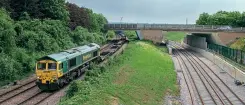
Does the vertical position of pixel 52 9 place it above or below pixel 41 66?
above

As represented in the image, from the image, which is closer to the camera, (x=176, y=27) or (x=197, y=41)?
(x=176, y=27)

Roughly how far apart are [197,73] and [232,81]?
8285 mm

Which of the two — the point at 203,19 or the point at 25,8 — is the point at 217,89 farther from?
the point at 203,19

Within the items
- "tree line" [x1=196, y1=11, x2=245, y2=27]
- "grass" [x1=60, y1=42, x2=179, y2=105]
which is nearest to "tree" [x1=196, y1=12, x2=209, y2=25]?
"tree line" [x1=196, y1=11, x2=245, y2=27]

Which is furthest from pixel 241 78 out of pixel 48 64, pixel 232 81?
pixel 48 64

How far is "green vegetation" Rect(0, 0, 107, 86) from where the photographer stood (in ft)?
131

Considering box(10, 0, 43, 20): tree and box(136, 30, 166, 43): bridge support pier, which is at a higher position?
box(10, 0, 43, 20): tree

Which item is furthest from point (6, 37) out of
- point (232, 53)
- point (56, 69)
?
point (232, 53)

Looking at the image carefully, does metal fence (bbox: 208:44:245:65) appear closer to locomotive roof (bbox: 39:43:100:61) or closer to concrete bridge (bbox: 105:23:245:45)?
concrete bridge (bbox: 105:23:245:45)

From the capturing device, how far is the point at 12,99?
3014 cm

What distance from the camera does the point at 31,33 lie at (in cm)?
4891

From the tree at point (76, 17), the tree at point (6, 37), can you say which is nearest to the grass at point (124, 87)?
the tree at point (6, 37)

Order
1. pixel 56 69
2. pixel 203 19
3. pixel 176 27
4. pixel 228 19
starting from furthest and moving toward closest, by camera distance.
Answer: pixel 203 19
pixel 228 19
pixel 176 27
pixel 56 69

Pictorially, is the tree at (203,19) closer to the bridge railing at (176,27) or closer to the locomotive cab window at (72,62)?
the bridge railing at (176,27)
